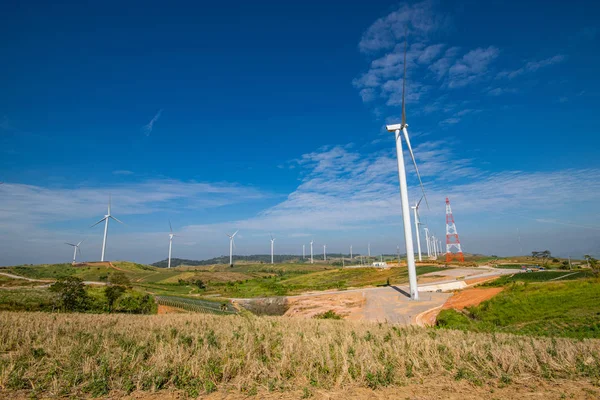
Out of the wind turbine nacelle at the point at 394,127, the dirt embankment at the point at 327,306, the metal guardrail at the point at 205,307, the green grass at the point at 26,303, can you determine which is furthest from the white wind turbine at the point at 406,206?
the green grass at the point at 26,303

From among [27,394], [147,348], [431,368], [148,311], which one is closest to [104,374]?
[27,394]

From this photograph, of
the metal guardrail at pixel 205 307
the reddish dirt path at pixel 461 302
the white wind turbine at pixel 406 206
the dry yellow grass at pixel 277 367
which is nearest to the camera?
the dry yellow grass at pixel 277 367

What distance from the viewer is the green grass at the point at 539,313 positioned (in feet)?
79.3

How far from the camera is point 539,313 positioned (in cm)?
2872

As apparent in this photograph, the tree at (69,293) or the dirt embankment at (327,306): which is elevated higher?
the tree at (69,293)

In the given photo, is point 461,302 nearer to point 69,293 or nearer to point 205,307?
point 205,307

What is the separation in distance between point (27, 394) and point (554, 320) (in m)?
35.4

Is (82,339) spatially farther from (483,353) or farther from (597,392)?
(597,392)

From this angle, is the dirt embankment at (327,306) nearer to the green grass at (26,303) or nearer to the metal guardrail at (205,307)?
the metal guardrail at (205,307)

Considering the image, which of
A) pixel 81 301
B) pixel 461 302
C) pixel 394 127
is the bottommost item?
pixel 461 302

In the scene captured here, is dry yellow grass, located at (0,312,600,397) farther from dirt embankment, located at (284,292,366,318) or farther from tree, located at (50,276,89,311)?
tree, located at (50,276,89,311)

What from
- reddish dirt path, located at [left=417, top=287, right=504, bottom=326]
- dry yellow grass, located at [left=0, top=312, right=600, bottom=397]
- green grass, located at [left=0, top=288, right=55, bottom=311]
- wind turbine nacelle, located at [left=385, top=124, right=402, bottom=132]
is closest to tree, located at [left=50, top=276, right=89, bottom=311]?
green grass, located at [left=0, top=288, right=55, bottom=311]

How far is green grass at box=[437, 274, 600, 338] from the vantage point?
2417cm

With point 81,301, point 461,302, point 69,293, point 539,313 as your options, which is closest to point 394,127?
point 461,302
